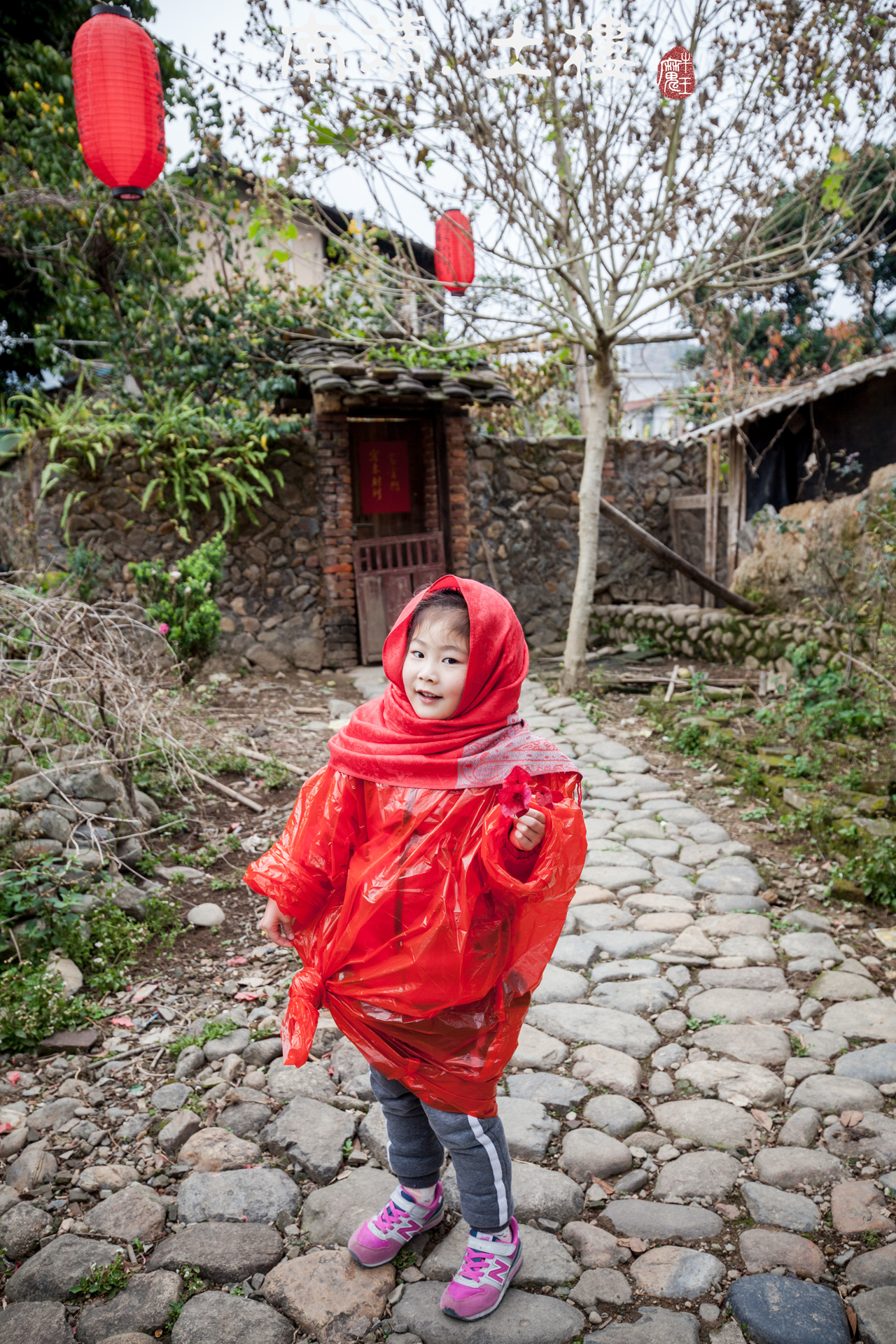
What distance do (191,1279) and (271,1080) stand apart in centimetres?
72

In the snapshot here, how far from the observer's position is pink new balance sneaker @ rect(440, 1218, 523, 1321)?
1658 mm

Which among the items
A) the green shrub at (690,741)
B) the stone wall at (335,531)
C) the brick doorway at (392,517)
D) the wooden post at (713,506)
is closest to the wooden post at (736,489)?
the wooden post at (713,506)

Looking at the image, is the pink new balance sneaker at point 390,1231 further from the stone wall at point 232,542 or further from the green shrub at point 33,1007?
the stone wall at point 232,542

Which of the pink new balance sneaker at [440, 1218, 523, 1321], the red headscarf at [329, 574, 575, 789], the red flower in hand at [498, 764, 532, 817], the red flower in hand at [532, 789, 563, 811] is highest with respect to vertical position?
the red headscarf at [329, 574, 575, 789]

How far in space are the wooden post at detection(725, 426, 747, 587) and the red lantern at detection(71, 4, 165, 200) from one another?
6275 millimetres

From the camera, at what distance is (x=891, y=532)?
4.70m

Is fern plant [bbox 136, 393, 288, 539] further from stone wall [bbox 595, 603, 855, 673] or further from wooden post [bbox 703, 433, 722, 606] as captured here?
wooden post [bbox 703, 433, 722, 606]

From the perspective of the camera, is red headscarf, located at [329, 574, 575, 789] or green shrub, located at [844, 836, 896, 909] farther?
green shrub, located at [844, 836, 896, 909]

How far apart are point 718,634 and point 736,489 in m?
2.44

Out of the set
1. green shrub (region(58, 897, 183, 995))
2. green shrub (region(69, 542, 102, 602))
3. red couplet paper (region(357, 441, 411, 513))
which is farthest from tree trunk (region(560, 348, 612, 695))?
green shrub (region(58, 897, 183, 995))

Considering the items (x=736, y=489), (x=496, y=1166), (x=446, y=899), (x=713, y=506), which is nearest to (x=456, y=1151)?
(x=496, y=1166)

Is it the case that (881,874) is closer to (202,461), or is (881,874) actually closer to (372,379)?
(372,379)

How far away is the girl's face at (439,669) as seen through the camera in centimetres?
163

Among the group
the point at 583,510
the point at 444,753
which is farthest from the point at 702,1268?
the point at 583,510
